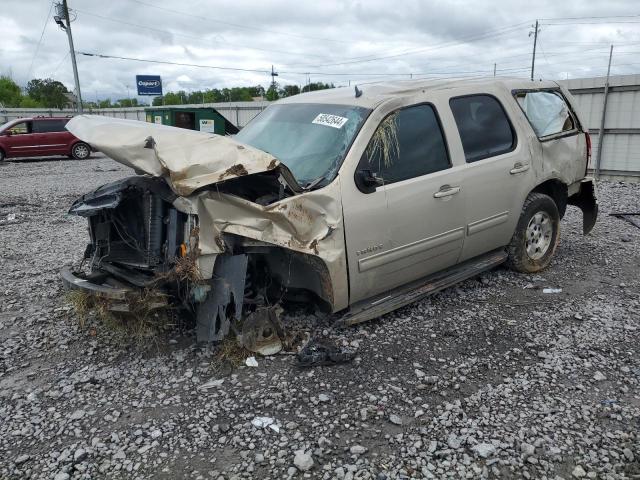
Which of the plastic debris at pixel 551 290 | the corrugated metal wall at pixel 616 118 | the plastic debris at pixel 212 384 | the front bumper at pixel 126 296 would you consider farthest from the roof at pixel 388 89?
the corrugated metal wall at pixel 616 118

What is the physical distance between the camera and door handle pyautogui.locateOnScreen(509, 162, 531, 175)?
4.70 meters

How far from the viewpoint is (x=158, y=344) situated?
3803 mm

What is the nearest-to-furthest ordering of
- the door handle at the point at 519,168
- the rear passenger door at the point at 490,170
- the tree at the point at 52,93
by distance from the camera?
the rear passenger door at the point at 490,170 → the door handle at the point at 519,168 → the tree at the point at 52,93

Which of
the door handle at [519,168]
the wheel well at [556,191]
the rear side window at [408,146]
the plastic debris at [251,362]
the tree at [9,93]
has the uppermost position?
the tree at [9,93]

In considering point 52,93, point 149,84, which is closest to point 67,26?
point 149,84

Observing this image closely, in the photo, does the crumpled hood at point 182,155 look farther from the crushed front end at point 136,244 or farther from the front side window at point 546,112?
the front side window at point 546,112

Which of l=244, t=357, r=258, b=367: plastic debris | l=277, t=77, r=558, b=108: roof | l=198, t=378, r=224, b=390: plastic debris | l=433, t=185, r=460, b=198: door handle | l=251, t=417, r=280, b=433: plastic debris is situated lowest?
l=251, t=417, r=280, b=433: plastic debris

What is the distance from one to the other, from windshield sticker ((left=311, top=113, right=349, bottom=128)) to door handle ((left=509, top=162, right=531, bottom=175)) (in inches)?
68.5

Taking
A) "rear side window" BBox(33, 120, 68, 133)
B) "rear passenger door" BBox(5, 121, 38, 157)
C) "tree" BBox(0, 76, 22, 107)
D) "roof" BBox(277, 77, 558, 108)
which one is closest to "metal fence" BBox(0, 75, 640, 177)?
"roof" BBox(277, 77, 558, 108)

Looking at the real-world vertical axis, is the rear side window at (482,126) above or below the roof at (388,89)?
below

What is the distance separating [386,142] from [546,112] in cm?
232

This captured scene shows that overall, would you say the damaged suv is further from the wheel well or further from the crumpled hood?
the wheel well

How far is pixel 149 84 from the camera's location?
22.6 metres

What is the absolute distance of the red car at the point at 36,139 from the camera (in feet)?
59.8
